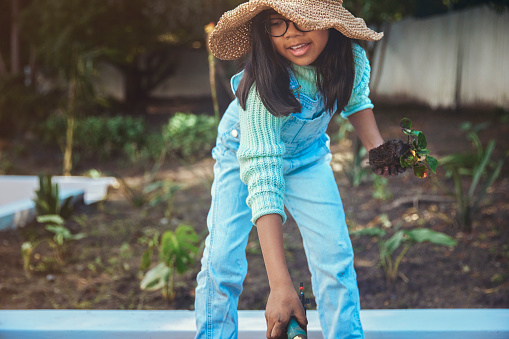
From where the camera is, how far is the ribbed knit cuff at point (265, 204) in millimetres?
1612

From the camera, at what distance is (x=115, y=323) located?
85.7 inches

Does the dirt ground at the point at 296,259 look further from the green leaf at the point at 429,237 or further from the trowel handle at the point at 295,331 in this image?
the trowel handle at the point at 295,331

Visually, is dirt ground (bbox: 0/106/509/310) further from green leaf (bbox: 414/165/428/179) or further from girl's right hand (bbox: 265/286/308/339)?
girl's right hand (bbox: 265/286/308/339)

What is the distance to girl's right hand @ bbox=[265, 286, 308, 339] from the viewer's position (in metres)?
1.46

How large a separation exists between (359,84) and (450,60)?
9566 millimetres

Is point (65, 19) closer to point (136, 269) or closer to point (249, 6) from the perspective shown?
point (136, 269)

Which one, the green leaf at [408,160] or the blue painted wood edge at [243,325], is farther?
the blue painted wood edge at [243,325]

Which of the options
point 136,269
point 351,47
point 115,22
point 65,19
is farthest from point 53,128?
point 351,47

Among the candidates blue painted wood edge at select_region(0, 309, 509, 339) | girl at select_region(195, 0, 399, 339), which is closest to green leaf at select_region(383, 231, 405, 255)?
blue painted wood edge at select_region(0, 309, 509, 339)

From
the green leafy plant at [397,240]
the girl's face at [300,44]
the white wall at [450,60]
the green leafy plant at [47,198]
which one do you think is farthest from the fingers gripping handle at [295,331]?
the white wall at [450,60]

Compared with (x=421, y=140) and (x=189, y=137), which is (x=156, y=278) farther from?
(x=189, y=137)

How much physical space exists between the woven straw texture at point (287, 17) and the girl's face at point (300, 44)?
0.21 feet

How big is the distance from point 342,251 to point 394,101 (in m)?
11.7

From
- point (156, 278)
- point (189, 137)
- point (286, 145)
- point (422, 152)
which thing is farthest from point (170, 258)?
point (189, 137)
